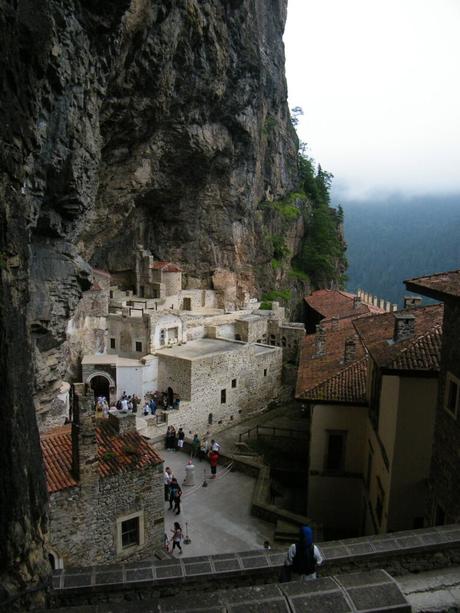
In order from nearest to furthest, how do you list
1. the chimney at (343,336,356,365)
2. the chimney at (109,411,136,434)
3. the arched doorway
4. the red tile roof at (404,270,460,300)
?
the red tile roof at (404,270,460,300) → the chimney at (109,411,136,434) → the chimney at (343,336,356,365) → the arched doorway

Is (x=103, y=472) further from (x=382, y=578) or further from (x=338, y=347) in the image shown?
(x=338, y=347)

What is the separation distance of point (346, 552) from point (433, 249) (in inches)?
3686

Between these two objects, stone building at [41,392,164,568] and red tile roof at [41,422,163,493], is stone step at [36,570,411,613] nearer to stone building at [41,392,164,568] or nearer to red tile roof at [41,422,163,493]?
stone building at [41,392,164,568]

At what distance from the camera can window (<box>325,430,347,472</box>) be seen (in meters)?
17.2

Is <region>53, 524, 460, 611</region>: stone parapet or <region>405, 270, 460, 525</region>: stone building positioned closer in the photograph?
<region>53, 524, 460, 611</region>: stone parapet

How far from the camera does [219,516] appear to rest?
54.5ft

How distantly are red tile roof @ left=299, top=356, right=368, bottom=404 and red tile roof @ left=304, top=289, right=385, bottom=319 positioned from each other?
16.7 metres

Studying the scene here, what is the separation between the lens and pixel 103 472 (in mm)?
12859

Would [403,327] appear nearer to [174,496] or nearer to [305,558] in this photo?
[174,496]

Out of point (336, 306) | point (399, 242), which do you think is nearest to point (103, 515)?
point (336, 306)

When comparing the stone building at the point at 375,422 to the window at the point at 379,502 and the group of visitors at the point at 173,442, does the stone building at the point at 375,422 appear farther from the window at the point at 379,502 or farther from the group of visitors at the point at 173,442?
the group of visitors at the point at 173,442

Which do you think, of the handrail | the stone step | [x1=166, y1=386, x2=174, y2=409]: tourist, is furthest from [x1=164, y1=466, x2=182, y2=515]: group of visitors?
the stone step

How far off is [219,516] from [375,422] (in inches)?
256

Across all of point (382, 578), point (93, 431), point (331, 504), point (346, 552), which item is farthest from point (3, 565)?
point (331, 504)
